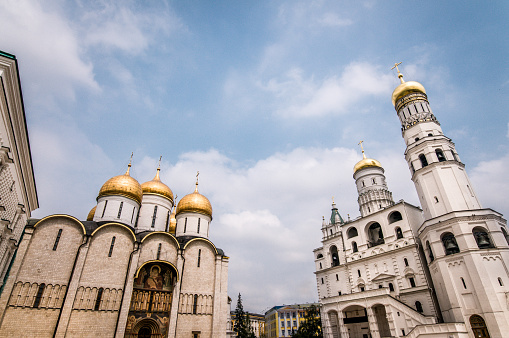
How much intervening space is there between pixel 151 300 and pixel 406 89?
92.8 feet

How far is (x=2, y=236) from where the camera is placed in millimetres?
12188

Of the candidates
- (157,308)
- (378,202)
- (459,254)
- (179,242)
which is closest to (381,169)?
(378,202)

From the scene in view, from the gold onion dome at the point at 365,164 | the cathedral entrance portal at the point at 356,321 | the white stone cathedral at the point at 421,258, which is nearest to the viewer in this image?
the white stone cathedral at the point at 421,258

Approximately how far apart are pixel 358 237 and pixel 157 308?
65.0ft

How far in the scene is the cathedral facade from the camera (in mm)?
15633

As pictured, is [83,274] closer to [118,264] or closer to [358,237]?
[118,264]

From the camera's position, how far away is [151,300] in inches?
734

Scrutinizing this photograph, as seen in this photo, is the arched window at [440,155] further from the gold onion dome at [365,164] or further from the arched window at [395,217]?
the gold onion dome at [365,164]

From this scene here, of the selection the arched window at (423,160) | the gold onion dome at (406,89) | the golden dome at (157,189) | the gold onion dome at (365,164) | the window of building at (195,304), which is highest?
the gold onion dome at (406,89)

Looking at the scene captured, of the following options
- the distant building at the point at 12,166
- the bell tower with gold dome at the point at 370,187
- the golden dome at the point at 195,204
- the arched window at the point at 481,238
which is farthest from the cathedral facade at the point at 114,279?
the arched window at the point at 481,238

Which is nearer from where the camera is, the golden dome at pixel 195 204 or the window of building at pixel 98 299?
the window of building at pixel 98 299

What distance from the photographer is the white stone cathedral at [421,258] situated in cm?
1728

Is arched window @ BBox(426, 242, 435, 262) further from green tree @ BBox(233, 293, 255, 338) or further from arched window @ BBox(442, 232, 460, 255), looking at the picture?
green tree @ BBox(233, 293, 255, 338)

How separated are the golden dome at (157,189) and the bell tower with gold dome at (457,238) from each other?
21506 millimetres
